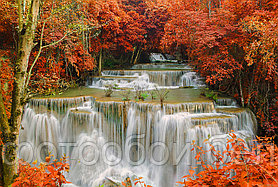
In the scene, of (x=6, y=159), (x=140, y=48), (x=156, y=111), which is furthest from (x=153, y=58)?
(x=6, y=159)

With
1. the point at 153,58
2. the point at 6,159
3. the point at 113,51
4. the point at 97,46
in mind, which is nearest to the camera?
the point at 6,159

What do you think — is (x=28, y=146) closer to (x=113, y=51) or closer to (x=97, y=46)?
(x=97, y=46)

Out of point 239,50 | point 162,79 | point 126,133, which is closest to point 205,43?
point 239,50

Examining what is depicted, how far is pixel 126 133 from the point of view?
21.7ft

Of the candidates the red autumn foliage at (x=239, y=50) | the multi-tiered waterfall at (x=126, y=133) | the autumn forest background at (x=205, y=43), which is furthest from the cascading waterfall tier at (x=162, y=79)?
the multi-tiered waterfall at (x=126, y=133)

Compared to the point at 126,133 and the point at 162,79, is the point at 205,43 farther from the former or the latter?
the point at 162,79

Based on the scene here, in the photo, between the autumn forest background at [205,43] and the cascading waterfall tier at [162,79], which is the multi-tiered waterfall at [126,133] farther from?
the cascading waterfall tier at [162,79]

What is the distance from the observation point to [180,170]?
569cm

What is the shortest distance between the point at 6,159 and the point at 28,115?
4.88 metres

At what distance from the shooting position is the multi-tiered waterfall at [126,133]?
5.72 meters

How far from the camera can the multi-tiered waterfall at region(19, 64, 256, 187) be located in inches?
225

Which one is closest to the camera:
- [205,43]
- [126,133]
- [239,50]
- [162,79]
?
[205,43]

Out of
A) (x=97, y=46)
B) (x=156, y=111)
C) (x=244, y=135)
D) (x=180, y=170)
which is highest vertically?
(x=97, y=46)

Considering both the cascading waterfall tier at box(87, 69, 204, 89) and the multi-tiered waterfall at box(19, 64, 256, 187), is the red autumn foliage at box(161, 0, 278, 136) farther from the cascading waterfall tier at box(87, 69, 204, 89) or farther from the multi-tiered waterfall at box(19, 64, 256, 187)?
the cascading waterfall tier at box(87, 69, 204, 89)
